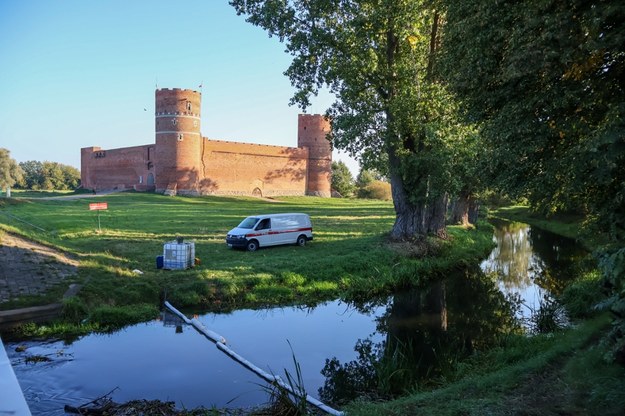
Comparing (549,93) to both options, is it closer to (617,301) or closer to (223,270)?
(617,301)

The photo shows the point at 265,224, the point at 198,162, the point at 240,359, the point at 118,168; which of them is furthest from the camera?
the point at 118,168

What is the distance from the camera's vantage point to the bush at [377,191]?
7375cm

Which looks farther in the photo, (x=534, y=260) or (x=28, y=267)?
(x=534, y=260)

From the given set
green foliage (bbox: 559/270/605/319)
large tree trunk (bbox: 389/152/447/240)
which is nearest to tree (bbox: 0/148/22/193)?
large tree trunk (bbox: 389/152/447/240)

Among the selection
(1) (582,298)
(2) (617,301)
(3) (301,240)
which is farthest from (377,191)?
(2) (617,301)

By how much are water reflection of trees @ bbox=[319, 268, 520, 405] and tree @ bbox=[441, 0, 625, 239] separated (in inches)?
132

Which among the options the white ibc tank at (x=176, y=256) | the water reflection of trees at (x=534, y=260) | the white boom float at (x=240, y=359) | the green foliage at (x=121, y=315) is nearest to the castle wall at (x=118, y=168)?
the water reflection of trees at (x=534, y=260)

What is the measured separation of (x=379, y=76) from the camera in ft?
53.7

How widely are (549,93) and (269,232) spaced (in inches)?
520

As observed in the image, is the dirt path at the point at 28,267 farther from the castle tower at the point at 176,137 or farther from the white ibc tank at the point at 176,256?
the castle tower at the point at 176,137

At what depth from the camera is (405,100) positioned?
1519 cm

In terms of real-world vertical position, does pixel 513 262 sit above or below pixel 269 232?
below

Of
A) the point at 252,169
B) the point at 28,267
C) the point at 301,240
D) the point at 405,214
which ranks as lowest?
the point at 28,267

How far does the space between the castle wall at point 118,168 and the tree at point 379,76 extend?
145 ft
